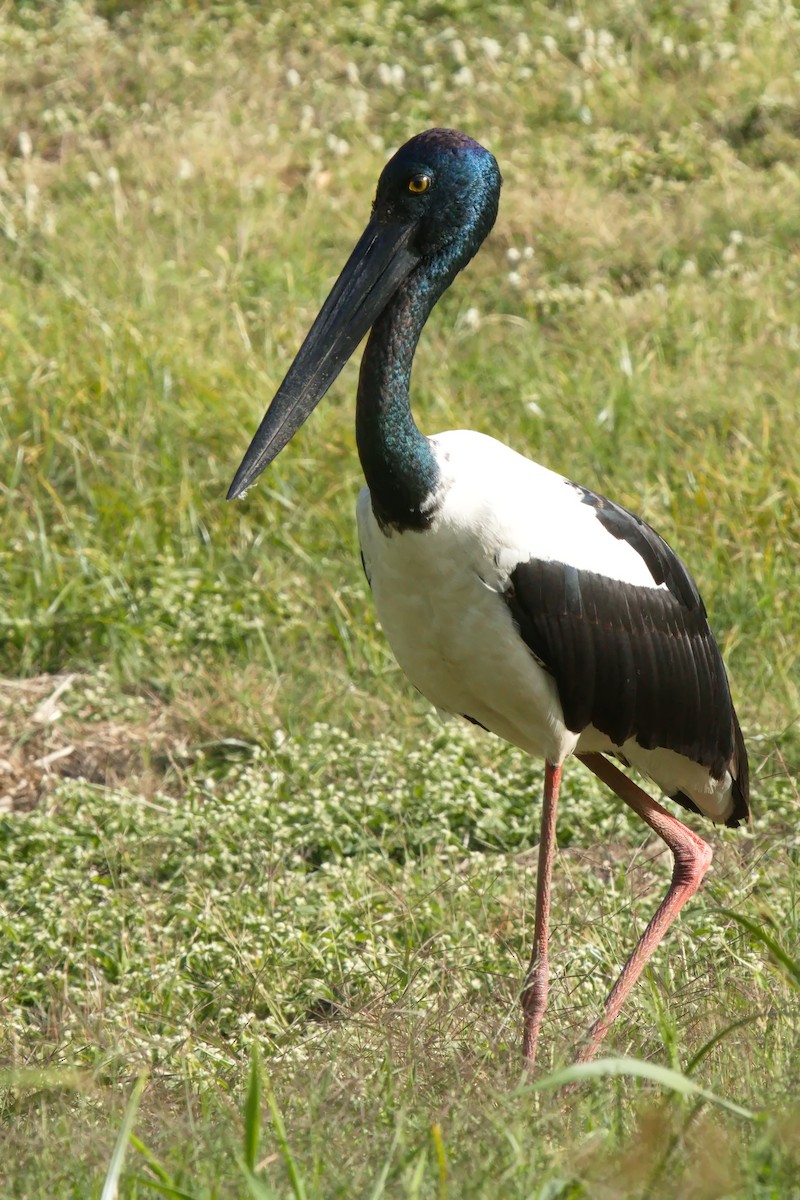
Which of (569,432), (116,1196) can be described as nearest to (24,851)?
(116,1196)

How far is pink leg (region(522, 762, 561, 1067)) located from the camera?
10.4ft

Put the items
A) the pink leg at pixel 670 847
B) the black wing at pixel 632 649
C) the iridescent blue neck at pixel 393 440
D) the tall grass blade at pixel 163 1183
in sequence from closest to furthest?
the tall grass blade at pixel 163 1183
the iridescent blue neck at pixel 393 440
the black wing at pixel 632 649
the pink leg at pixel 670 847

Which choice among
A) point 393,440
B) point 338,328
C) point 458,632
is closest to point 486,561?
point 458,632

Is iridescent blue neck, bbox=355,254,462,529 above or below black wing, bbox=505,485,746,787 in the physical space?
above

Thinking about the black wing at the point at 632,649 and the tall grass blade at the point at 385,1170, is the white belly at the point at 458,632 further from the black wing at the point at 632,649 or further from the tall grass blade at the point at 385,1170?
the tall grass blade at the point at 385,1170

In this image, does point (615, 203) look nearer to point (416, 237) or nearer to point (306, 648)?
point (306, 648)

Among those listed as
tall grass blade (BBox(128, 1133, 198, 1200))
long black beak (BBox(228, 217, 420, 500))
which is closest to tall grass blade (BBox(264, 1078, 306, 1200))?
tall grass blade (BBox(128, 1133, 198, 1200))

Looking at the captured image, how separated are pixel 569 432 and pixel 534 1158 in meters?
3.63

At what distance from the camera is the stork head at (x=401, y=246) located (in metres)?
3.30

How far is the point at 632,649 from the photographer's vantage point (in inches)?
135

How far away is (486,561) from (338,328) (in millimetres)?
613

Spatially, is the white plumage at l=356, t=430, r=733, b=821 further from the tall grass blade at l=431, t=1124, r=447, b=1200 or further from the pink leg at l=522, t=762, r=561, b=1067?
the tall grass blade at l=431, t=1124, r=447, b=1200

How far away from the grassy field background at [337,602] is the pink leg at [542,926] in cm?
7

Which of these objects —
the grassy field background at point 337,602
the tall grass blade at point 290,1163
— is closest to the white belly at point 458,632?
the grassy field background at point 337,602
